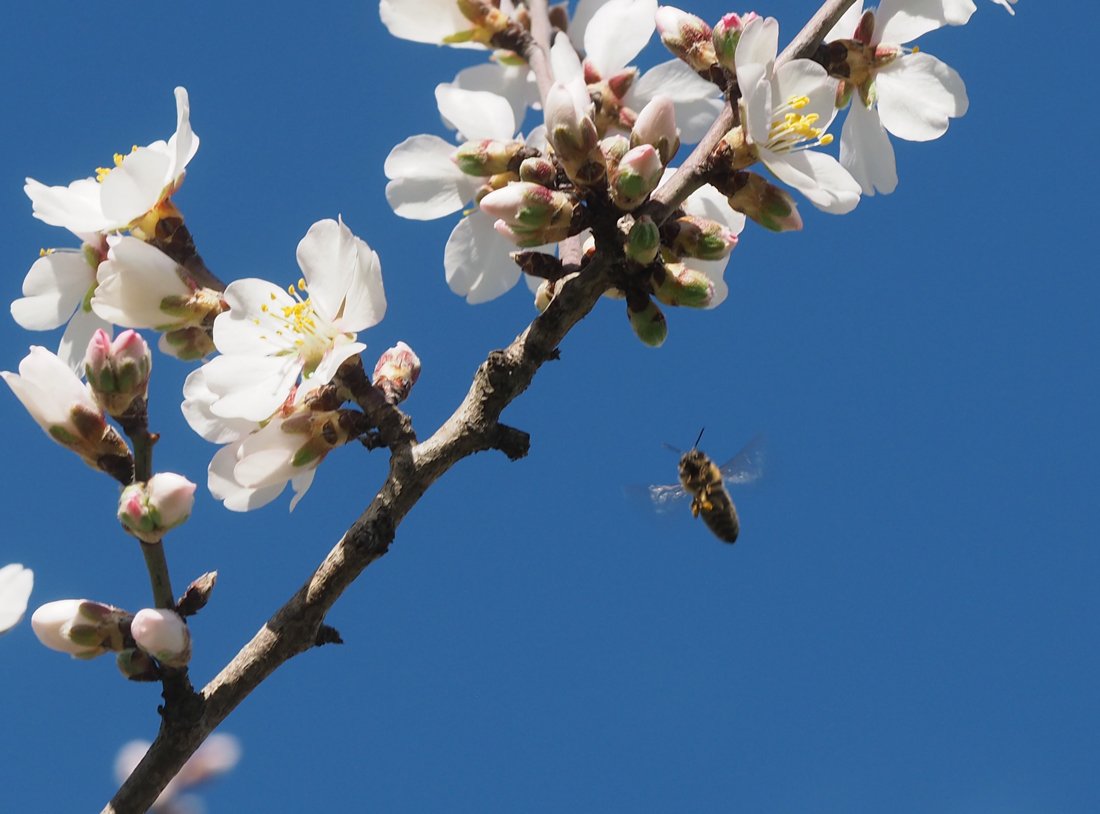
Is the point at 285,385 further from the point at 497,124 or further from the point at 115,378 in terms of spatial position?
the point at 497,124

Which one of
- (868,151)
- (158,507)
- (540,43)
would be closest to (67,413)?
(158,507)

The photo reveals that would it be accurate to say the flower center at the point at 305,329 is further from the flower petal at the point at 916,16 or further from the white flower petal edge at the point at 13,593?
the flower petal at the point at 916,16

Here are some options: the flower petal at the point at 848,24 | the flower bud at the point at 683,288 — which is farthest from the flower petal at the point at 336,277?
the flower petal at the point at 848,24

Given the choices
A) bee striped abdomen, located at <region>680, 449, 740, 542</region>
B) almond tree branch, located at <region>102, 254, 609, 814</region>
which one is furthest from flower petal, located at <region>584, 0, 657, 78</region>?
bee striped abdomen, located at <region>680, 449, 740, 542</region>

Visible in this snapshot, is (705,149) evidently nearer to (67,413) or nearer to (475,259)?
(475,259)

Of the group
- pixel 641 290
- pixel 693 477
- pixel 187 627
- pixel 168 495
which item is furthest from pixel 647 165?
pixel 693 477

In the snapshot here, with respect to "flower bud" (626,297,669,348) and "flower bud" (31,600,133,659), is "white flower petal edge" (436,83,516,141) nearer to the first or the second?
"flower bud" (626,297,669,348)

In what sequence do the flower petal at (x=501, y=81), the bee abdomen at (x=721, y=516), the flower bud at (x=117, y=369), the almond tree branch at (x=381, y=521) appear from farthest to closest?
the bee abdomen at (x=721, y=516) < the flower petal at (x=501, y=81) < the flower bud at (x=117, y=369) < the almond tree branch at (x=381, y=521)
